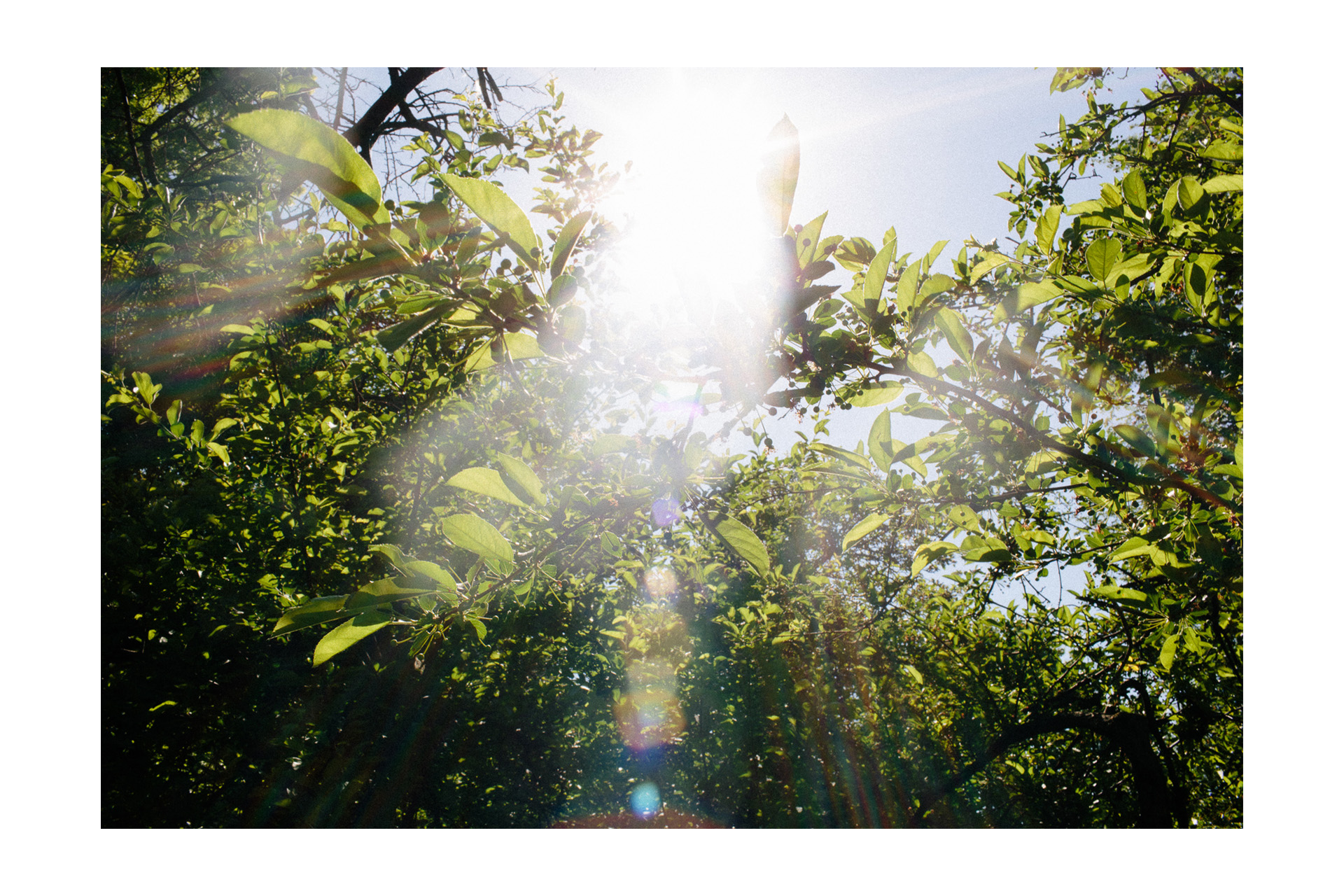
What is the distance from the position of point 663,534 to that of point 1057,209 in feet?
6.45

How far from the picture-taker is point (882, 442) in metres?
1.19

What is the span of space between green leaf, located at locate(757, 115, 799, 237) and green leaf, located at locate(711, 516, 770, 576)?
1.55ft

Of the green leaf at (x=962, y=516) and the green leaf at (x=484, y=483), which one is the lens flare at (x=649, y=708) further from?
the green leaf at (x=484, y=483)

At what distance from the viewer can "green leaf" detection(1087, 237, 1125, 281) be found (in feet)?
3.53

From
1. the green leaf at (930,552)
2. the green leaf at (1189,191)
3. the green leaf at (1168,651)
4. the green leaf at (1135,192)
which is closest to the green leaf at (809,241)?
the green leaf at (930,552)

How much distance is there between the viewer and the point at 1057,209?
1178 mm

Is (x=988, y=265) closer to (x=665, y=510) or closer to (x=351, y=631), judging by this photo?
(x=665, y=510)

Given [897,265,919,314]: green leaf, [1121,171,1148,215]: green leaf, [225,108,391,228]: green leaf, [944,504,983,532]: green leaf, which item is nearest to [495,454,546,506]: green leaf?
[225,108,391,228]: green leaf

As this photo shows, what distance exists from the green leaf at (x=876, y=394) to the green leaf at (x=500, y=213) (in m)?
0.66

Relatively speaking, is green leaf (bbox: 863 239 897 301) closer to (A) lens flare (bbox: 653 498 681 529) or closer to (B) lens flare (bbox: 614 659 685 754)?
(A) lens flare (bbox: 653 498 681 529)

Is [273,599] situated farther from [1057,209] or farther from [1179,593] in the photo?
[1179,593]

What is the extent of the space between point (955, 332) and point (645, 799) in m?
4.79

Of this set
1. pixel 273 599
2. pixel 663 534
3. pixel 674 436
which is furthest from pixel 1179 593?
pixel 273 599

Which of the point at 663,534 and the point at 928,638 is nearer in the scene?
the point at 663,534
